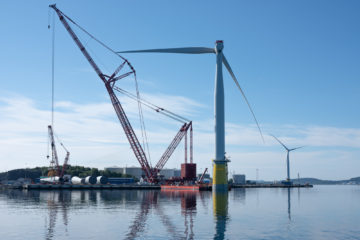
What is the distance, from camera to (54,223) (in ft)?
155

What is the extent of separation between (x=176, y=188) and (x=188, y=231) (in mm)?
142464

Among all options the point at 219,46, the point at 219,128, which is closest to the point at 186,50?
the point at 219,46

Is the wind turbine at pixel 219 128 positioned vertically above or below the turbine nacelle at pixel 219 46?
below

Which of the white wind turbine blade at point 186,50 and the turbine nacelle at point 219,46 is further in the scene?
the turbine nacelle at point 219,46

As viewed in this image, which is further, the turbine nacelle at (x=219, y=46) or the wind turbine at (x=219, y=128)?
the turbine nacelle at (x=219, y=46)

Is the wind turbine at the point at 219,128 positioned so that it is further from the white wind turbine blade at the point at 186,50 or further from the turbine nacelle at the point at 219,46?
the turbine nacelle at the point at 219,46

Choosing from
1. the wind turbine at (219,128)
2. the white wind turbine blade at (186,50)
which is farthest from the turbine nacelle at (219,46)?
the wind turbine at (219,128)

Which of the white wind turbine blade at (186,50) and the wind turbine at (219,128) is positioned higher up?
the white wind turbine blade at (186,50)

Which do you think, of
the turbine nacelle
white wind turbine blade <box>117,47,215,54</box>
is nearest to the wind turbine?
white wind turbine blade <box>117,47,215,54</box>

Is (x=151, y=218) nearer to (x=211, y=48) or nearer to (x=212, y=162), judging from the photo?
(x=212, y=162)

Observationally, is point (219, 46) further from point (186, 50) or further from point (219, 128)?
point (219, 128)

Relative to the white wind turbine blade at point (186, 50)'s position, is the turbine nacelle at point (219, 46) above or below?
above

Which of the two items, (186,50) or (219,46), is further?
(219,46)

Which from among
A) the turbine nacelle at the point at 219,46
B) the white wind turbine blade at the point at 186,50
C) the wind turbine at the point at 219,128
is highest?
the turbine nacelle at the point at 219,46
